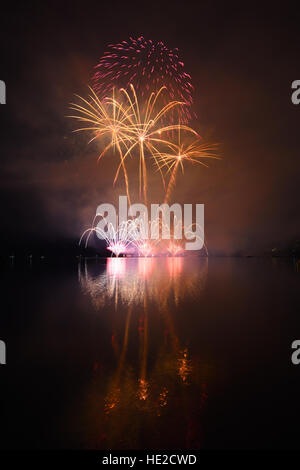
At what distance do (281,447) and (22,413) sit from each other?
3.96 meters

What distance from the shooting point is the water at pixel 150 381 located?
12.2 ft

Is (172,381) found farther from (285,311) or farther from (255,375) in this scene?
(285,311)

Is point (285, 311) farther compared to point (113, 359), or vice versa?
point (285, 311)

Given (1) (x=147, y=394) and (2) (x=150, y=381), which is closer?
(1) (x=147, y=394)

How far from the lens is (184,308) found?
12211mm

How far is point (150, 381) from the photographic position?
522 cm

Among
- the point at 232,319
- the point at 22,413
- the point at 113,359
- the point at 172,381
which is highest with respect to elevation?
the point at 232,319

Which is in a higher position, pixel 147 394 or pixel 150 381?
pixel 150 381

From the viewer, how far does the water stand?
3707 millimetres

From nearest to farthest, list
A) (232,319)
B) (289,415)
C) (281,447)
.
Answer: (281,447), (289,415), (232,319)
